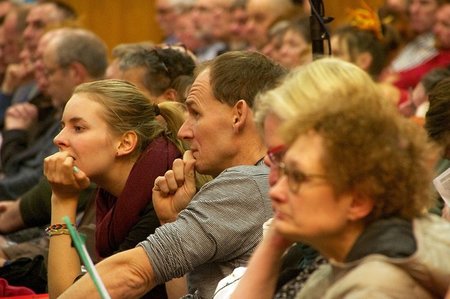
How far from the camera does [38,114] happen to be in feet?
17.7

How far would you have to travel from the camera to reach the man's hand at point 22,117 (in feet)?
17.3

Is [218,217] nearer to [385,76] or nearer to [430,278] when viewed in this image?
[430,278]

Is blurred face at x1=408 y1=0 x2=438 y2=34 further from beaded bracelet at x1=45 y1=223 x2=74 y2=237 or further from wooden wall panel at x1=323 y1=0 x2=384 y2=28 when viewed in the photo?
beaded bracelet at x1=45 y1=223 x2=74 y2=237

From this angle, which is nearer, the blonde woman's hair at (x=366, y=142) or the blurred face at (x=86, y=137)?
the blonde woman's hair at (x=366, y=142)

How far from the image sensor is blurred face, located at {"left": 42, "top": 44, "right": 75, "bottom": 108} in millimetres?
4984

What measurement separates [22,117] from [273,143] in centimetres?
357

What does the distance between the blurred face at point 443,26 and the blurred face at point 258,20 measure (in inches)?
49.4

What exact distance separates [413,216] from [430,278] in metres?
0.11

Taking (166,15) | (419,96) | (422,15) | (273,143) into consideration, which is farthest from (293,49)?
(273,143)

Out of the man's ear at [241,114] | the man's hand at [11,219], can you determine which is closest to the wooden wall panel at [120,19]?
the man's hand at [11,219]

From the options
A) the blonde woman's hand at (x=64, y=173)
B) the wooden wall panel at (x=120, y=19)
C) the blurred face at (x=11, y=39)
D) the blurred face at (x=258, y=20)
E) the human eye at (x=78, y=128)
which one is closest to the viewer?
the blonde woman's hand at (x=64, y=173)

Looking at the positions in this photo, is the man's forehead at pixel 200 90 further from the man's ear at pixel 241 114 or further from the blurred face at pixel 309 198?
the blurred face at pixel 309 198

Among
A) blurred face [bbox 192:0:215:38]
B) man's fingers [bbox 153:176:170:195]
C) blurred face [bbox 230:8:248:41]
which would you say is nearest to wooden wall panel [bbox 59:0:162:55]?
blurred face [bbox 192:0:215:38]

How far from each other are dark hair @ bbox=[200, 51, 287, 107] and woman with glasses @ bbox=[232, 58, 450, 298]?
0.81 meters
